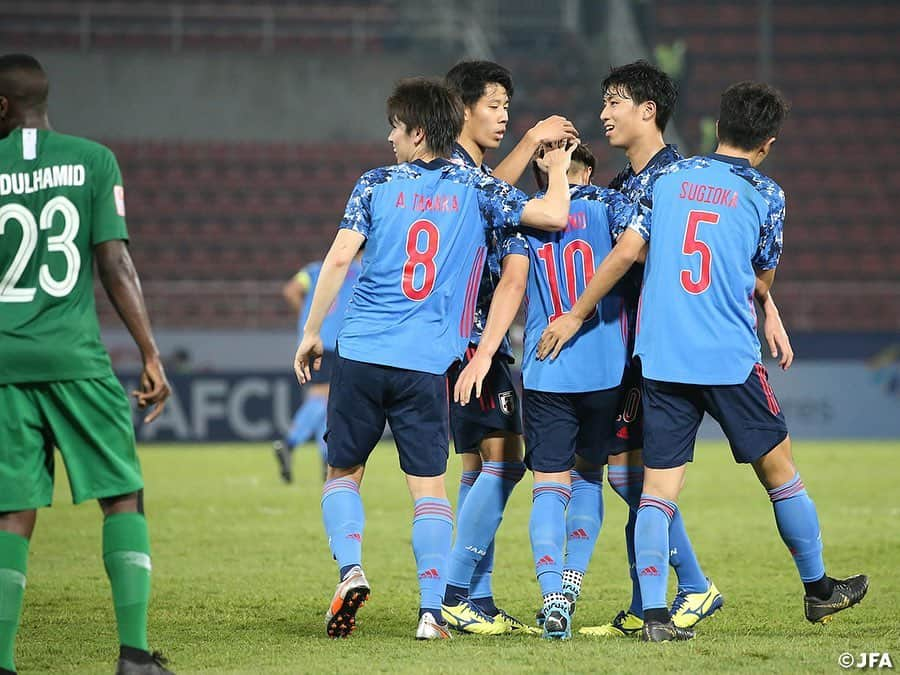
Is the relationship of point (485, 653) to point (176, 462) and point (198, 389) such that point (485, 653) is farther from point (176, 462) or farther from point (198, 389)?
point (198, 389)

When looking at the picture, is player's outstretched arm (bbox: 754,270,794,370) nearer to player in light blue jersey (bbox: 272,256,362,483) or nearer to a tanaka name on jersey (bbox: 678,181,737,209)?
a tanaka name on jersey (bbox: 678,181,737,209)

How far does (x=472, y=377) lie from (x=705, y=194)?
1.10m

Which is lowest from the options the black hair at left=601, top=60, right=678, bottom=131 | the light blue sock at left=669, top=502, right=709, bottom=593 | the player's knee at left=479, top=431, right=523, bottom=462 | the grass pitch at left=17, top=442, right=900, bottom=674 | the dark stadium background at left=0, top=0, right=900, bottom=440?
the grass pitch at left=17, top=442, right=900, bottom=674

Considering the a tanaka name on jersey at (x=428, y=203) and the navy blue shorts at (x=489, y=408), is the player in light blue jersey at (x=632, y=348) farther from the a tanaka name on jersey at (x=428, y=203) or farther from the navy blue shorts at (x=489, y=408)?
the a tanaka name on jersey at (x=428, y=203)

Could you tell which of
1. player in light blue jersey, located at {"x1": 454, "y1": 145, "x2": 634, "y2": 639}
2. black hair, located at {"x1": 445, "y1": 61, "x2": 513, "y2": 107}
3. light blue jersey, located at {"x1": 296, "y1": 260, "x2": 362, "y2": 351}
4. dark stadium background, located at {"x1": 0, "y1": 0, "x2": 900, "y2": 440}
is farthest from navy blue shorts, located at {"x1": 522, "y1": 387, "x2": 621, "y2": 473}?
dark stadium background, located at {"x1": 0, "y1": 0, "x2": 900, "y2": 440}

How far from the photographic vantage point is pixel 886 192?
80.4 ft

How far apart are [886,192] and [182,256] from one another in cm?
1273

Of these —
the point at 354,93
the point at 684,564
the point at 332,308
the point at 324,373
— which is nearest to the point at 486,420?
the point at 684,564

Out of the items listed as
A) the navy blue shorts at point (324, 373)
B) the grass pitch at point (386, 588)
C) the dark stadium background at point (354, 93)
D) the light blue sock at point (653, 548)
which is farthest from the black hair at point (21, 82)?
the dark stadium background at point (354, 93)

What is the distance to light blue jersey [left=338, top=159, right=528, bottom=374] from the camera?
507 cm

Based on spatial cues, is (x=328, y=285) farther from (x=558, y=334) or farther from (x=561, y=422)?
(x=561, y=422)

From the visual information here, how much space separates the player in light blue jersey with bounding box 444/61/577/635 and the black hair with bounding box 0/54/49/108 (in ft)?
5.79

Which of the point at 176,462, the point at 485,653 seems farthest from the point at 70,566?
the point at 176,462

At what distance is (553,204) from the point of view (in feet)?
16.6
